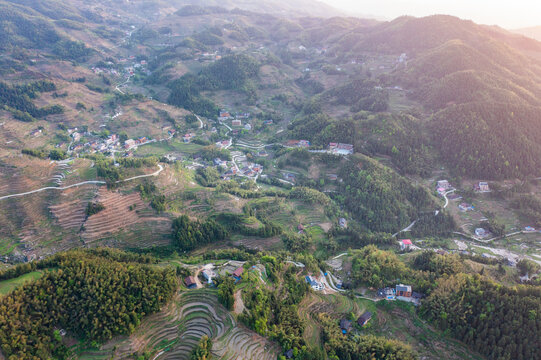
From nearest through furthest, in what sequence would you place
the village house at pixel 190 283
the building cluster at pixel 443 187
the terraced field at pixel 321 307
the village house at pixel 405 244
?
the terraced field at pixel 321 307, the village house at pixel 190 283, the village house at pixel 405 244, the building cluster at pixel 443 187

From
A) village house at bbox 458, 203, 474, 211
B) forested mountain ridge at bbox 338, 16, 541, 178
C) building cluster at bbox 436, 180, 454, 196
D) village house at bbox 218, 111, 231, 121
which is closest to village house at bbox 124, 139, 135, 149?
village house at bbox 218, 111, 231, 121

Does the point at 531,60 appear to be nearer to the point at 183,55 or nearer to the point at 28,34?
the point at 183,55

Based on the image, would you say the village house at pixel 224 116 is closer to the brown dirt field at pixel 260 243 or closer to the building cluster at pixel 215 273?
the brown dirt field at pixel 260 243

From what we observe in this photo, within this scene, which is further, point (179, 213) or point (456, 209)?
point (456, 209)

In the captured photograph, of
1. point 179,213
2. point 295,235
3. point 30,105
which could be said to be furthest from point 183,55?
point 295,235

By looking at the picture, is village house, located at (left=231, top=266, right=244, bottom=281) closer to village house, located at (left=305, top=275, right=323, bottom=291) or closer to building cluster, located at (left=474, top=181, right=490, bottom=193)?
village house, located at (left=305, top=275, right=323, bottom=291)

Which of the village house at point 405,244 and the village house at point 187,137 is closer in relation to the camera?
the village house at point 405,244

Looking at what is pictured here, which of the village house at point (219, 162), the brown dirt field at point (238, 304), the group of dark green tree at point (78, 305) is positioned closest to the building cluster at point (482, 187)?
the brown dirt field at point (238, 304)
